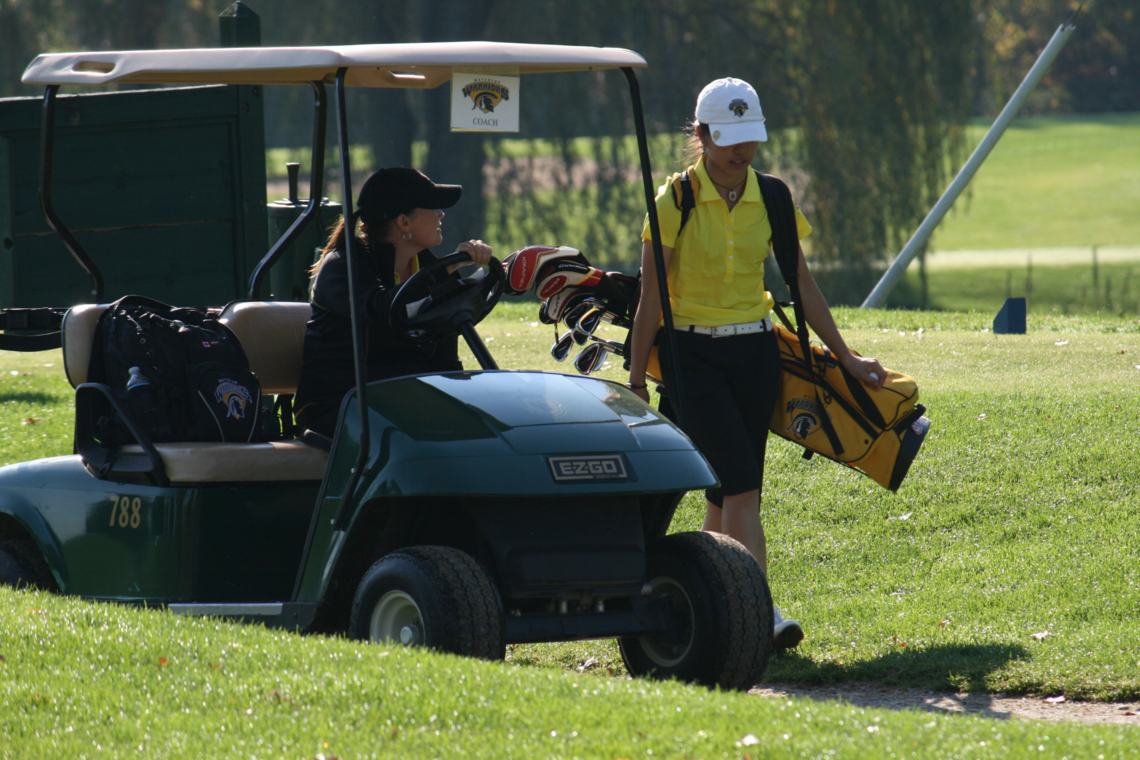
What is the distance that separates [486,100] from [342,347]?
3.12 ft

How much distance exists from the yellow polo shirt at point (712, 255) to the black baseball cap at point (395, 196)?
0.77 meters

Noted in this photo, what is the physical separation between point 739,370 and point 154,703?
2324 mm

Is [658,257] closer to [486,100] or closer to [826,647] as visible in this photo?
[486,100]

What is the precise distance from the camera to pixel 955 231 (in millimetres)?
37781

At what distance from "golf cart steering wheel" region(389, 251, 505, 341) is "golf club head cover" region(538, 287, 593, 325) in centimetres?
66

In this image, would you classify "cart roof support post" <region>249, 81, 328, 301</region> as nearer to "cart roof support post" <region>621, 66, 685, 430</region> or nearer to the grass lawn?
"cart roof support post" <region>621, 66, 685, 430</region>

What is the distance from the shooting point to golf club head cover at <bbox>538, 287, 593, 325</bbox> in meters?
5.01

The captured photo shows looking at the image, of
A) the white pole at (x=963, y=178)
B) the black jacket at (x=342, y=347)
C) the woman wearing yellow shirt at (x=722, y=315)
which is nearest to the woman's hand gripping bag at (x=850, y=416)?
the woman wearing yellow shirt at (x=722, y=315)

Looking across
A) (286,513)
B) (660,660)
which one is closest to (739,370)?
(660,660)

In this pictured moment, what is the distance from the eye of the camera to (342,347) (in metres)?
4.64

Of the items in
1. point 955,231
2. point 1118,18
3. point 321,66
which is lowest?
point 955,231

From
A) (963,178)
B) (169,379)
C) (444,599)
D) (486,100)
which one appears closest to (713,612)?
(444,599)

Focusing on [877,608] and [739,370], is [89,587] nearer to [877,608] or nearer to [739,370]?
[739,370]

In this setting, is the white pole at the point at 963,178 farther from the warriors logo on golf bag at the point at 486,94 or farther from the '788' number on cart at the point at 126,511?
the '788' number on cart at the point at 126,511
